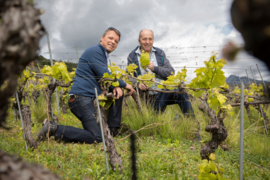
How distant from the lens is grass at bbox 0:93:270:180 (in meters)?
2.38

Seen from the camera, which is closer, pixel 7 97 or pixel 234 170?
pixel 7 97

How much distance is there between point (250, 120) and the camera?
199 inches

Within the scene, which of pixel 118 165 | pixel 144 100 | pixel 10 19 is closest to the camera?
pixel 10 19

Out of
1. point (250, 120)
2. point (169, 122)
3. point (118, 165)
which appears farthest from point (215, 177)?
point (250, 120)

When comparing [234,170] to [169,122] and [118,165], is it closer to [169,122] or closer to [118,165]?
[169,122]

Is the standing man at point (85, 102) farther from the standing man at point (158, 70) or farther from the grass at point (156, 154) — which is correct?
the standing man at point (158, 70)

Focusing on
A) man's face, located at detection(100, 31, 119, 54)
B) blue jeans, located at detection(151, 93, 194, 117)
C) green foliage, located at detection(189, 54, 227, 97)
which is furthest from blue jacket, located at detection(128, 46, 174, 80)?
green foliage, located at detection(189, 54, 227, 97)

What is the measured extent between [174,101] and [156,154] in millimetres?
1705

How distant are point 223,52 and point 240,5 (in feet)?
0.29

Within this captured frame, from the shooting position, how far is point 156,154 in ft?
9.58

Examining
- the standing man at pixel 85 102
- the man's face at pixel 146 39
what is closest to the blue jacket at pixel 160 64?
the man's face at pixel 146 39

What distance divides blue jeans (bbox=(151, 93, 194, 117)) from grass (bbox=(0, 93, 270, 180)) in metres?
0.28

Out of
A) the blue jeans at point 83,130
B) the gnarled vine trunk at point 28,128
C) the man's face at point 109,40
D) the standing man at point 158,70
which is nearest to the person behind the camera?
the gnarled vine trunk at point 28,128

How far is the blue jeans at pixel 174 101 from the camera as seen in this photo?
4.13 m
